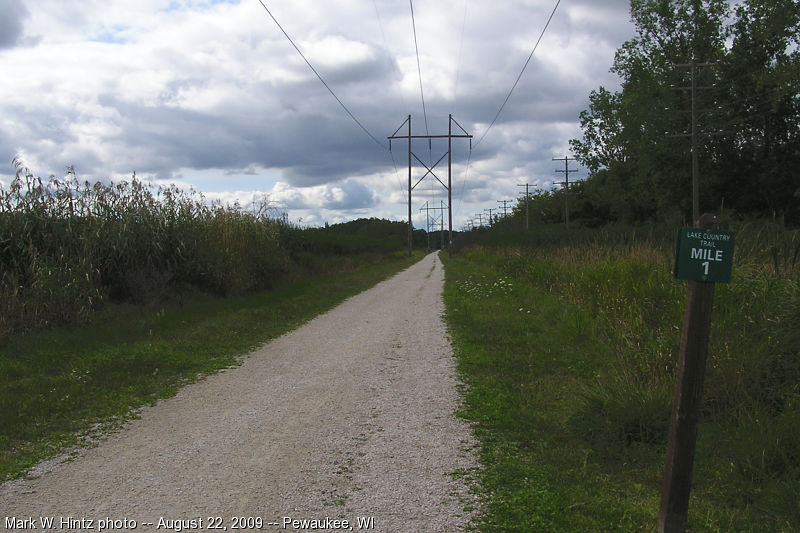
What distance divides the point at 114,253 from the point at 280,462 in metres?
10.8

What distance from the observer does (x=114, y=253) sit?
14.0 metres

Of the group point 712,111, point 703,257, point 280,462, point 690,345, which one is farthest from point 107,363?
point 712,111

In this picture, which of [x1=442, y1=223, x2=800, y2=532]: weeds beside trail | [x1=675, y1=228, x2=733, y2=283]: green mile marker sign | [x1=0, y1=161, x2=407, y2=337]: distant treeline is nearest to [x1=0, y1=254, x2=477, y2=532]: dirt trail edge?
[x1=442, y1=223, x2=800, y2=532]: weeds beside trail

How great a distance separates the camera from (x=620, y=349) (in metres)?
7.27

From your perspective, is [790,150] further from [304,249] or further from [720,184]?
[304,249]

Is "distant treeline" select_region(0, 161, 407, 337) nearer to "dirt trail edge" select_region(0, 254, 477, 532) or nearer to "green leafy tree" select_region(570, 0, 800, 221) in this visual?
"dirt trail edge" select_region(0, 254, 477, 532)

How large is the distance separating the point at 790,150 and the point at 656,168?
842 cm

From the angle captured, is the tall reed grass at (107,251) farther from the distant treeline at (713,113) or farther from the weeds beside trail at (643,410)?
the distant treeline at (713,113)

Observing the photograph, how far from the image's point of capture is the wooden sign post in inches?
141

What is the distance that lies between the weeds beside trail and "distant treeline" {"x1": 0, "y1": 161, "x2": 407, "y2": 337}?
25.8 ft

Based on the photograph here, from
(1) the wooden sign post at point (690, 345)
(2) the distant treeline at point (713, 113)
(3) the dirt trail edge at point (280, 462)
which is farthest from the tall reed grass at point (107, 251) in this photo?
(2) the distant treeline at point (713, 113)

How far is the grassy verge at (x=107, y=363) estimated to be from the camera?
5930 mm

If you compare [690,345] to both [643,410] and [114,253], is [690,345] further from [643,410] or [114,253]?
[114,253]

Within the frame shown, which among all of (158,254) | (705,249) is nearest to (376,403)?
(705,249)
